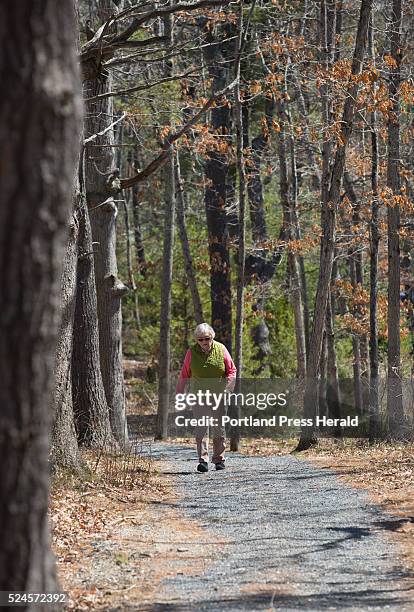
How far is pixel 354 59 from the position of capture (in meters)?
16.4

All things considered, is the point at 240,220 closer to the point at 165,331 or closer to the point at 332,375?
the point at 165,331

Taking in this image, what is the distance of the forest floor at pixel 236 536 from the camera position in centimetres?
703

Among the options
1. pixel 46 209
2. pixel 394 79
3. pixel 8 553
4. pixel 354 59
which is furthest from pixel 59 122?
pixel 394 79

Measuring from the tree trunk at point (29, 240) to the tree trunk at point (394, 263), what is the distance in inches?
601

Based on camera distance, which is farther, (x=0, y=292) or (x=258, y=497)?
(x=258, y=497)

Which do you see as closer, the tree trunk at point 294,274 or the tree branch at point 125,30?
the tree branch at point 125,30

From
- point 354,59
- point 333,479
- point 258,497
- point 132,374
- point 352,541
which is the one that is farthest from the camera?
point 132,374

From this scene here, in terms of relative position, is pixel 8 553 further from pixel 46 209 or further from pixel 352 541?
pixel 352 541

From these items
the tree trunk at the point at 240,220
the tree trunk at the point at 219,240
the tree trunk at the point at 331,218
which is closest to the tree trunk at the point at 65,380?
the tree trunk at the point at 331,218

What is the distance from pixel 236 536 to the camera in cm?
915

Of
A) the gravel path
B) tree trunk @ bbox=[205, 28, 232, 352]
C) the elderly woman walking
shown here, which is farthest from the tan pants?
tree trunk @ bbox=[205, 28, 232, 352]

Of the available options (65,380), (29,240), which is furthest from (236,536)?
(29,240)

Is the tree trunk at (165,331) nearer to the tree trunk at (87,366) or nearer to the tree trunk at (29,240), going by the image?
the tree trunk at (87,366)

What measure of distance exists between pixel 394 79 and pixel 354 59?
386cm
